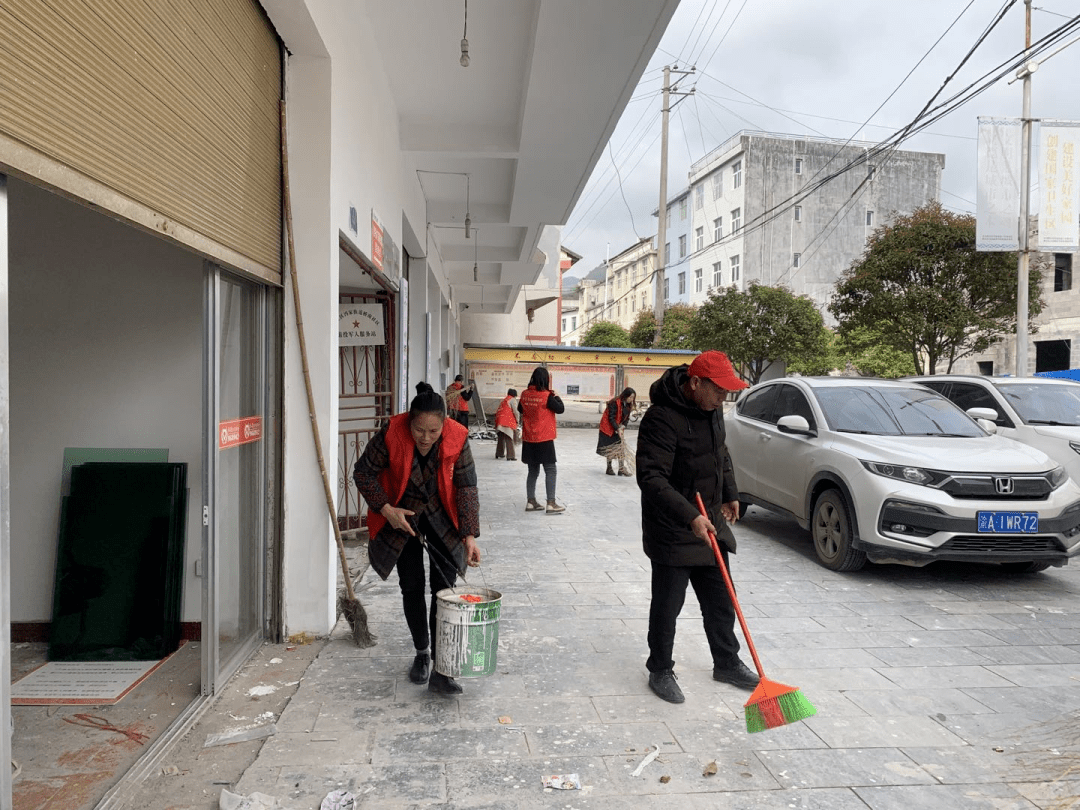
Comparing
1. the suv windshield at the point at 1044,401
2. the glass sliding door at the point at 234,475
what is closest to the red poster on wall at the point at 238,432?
the glass sliding door at the point at 234,475

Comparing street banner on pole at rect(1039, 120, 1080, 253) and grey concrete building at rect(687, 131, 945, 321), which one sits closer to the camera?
street banner on pole at rect(1039, 120, 1080, 253)

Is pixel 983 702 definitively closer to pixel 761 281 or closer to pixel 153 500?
pixel 153 500

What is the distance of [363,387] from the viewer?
351 inches

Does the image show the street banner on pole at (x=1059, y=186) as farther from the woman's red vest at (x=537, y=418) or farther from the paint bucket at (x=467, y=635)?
the paint bucket at (x=467, y=635)

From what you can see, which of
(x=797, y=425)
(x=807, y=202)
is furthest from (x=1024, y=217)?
(x=807, y=202)

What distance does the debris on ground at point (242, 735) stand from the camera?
360 cm

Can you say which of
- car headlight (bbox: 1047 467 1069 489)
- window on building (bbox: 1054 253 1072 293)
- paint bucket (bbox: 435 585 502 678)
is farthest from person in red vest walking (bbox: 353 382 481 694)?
window on building (bbox: 1054 253 1072 293)

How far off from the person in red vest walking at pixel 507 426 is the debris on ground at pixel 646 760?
10.6 m

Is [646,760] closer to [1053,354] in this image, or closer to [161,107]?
[161,107]

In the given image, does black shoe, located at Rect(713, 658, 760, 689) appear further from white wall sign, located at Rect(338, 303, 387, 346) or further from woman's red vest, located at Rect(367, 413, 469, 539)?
white wall sign, located at Rect(338, 303, 387, 346)

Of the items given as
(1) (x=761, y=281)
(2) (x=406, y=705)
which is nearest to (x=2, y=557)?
(2) (x=406, y=705)

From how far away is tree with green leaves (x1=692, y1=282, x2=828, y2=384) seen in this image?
93.5 feet

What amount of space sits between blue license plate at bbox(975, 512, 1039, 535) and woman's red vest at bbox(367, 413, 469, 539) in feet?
14.4

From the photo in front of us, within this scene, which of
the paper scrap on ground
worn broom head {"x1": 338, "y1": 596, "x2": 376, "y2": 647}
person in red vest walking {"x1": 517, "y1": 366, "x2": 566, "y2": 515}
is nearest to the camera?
the paper scrap on ground
